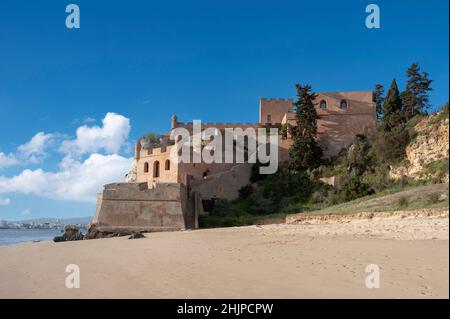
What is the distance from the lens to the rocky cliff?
75.2 ft

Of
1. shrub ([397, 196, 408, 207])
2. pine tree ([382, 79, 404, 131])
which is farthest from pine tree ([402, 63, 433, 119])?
shrub ([397, 196, 408, 207])

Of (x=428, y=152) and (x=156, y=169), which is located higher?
(x=428, y=152)

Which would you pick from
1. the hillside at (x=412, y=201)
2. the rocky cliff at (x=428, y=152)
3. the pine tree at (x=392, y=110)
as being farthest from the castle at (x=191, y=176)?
the hillside at (x=412, y=201)

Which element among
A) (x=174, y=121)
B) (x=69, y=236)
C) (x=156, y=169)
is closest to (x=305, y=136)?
(x=156, y=169)

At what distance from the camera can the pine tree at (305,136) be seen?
3153 cm

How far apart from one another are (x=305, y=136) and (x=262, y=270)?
25.5m

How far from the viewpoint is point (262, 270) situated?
784cm

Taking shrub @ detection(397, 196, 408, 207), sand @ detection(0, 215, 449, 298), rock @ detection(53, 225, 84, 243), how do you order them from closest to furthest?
sand @ detection(0, 215, 449, 298)
shrub @ detection(397, 196, 408, 207)
rock @ detection(53, 225, 84, 243)

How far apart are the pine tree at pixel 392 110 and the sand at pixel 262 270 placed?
1958 cm

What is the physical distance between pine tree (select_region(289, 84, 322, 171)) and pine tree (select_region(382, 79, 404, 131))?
5.28m

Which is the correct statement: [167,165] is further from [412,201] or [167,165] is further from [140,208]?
[412,201]

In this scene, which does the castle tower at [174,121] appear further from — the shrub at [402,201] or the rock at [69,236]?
the shrub at [402,201]

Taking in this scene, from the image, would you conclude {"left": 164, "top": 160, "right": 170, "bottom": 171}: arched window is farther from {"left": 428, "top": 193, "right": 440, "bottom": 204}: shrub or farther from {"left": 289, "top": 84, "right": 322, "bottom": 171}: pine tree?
{"left": 428, "top": 193, "right": 440, "bottom": 204}: shrub

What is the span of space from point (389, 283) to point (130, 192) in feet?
59.2
